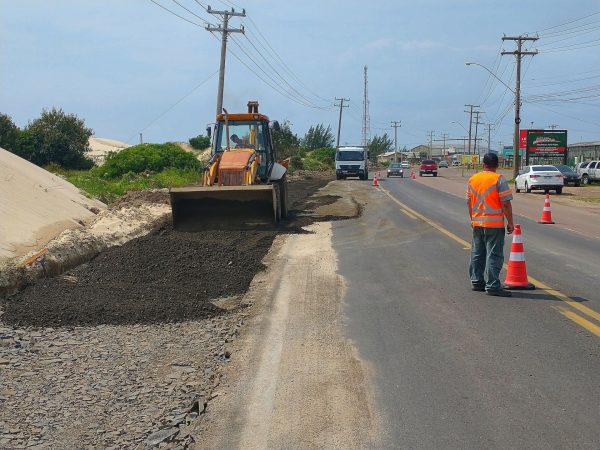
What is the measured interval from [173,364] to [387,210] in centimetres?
1824

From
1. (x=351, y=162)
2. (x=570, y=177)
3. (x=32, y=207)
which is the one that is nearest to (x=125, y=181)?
(x=32, y=207)

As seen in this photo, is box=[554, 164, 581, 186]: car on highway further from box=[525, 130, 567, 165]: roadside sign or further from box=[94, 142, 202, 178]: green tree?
box=[94, 142, 202, 178]: green tree

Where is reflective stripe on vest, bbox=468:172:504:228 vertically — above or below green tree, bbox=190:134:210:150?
below

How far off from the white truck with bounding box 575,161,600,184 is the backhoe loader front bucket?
38.3m

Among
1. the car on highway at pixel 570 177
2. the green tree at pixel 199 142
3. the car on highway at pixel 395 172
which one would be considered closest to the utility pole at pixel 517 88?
the car on highway at pixel 570 177

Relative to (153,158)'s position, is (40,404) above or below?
below

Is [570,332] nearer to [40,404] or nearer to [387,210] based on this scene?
[40,404]

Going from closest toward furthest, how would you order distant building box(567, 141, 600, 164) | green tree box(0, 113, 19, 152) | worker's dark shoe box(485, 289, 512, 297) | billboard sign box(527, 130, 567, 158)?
worker's dark shoe box(485, 289, 512, 297), green tree box(0, 113, 19, 152), billboard sign box(527, 130, 567, 158), distant building box(567, 141, 600, 164)

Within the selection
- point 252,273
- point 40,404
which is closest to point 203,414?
point 40,404

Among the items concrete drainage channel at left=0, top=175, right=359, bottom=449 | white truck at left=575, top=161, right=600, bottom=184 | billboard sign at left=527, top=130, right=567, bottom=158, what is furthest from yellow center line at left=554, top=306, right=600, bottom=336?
billboard sign at left=527, top=130, right=567, bottom=158

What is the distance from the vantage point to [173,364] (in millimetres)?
6809

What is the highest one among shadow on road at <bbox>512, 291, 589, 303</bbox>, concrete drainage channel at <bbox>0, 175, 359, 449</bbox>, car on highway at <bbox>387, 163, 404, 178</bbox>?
car on highway at <bbox>387, 163, 404, 178</bbox>

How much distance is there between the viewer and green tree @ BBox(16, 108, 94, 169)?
44.3 meters

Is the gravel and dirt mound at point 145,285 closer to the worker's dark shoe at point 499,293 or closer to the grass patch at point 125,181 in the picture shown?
the worker's dark shoe at point 499,293
